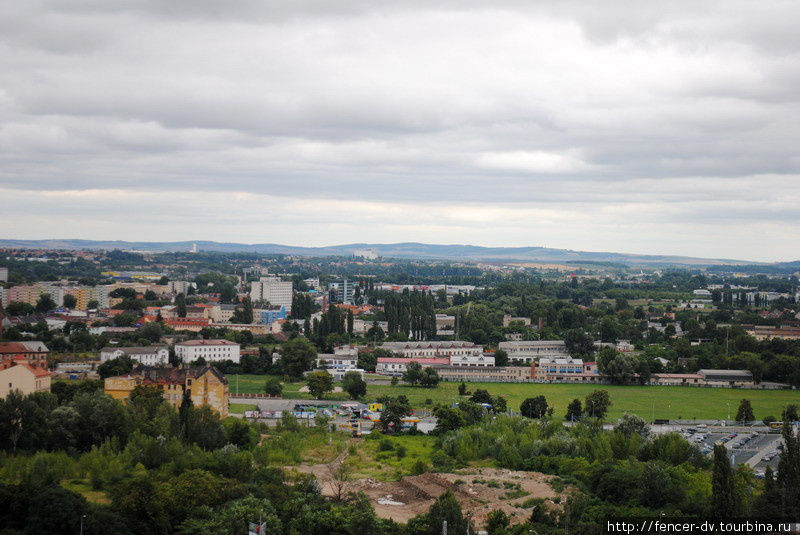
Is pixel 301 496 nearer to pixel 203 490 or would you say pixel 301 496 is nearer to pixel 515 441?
pixel 203 490

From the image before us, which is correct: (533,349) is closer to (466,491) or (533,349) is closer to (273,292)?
(466,491)

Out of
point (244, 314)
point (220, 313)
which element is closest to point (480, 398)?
point (244, 314)

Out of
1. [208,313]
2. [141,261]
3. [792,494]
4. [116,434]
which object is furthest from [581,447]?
[141,261]

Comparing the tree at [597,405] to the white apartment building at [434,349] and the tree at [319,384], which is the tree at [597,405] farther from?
the white apartment building at [434,349]

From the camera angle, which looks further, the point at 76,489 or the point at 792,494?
the point at 76,489

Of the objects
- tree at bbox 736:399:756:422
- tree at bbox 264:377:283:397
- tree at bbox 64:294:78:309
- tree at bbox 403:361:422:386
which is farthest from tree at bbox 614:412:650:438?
tree at bbox 64:294:78:309

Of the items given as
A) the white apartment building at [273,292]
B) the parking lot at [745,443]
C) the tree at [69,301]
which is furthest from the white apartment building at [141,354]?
the white apartment building at [273,292]
